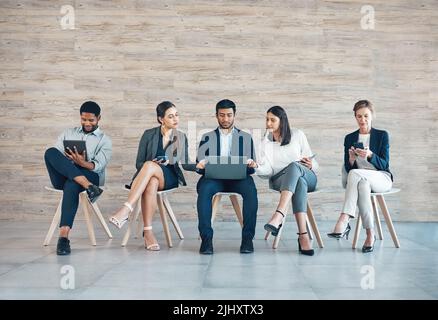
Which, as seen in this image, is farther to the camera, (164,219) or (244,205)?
(164,219)

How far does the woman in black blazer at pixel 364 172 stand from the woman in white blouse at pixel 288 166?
0.24m

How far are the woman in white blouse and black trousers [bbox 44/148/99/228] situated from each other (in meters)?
1.19

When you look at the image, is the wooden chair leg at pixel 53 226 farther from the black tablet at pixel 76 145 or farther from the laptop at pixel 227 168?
the laptop at pixel 227 168

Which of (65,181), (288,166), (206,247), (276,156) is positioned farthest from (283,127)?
(65,181)

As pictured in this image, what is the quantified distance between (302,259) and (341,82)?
251 cm

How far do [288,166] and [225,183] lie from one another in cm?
45

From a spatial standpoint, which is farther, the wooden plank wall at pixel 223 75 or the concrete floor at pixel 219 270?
the wooden plank wall at pixel 223 75

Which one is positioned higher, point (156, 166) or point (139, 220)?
point (156, 166)

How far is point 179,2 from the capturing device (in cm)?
564

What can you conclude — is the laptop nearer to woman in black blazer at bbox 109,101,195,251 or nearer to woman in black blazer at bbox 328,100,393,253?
woman in black blazer at bbox 109,101,195,251

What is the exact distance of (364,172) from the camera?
13.0 ft

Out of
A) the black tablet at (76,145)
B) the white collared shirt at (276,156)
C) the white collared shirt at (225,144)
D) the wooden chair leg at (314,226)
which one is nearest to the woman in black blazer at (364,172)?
the wooden chair leg at (314,226)

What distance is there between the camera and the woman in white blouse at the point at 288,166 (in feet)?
12.6

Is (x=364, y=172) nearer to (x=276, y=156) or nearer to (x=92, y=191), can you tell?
(x=276, y=156)
